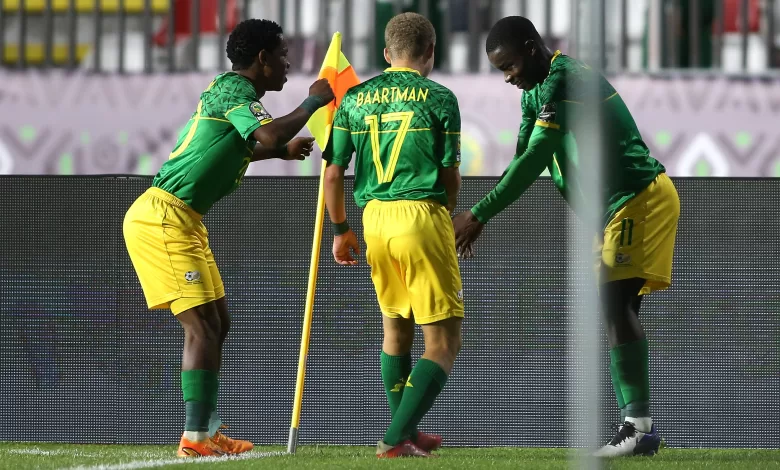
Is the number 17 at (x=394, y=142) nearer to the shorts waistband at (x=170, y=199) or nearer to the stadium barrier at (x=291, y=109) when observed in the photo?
the shorts waistband at (x=170, y=199)

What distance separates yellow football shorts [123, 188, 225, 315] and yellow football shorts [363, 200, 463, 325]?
2.32ft

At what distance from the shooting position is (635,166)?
478cm

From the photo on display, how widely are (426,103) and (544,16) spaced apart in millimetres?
20511

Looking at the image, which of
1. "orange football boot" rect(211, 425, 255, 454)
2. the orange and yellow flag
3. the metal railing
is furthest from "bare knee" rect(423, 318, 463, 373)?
the metal railing

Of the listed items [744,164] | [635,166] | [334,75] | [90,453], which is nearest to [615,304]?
[635,166]

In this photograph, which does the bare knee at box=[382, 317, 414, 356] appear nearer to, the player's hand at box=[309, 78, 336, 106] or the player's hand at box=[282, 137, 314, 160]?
the player's hand at box=[282, 137, 314, 160]

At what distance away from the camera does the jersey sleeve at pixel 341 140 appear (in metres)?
4.66

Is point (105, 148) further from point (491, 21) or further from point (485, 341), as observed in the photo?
point (485, 341)

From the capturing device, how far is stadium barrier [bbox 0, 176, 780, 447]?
5469 mm

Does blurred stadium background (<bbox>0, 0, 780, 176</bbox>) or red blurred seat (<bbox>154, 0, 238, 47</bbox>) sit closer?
blurred stadium background (<bbox>0, 0, 780, 176</bbox>)

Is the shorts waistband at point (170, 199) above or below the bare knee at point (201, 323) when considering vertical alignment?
above

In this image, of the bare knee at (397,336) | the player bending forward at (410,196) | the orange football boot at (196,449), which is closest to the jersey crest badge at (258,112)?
the player bending forward at (410,196)

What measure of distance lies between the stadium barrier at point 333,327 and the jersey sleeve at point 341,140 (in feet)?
2.99

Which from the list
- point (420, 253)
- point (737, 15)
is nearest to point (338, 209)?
point (420, 253)
